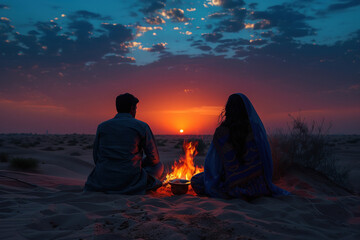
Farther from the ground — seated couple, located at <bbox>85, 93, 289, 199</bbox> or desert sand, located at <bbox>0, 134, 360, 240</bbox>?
seated couple, located at <bbox>85, 93, 289, 199</bbox>

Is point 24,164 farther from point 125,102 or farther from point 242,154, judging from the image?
point 242,154

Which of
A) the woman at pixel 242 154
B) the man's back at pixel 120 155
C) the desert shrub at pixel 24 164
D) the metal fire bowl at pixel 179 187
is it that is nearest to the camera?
the woman at pixel 242 154

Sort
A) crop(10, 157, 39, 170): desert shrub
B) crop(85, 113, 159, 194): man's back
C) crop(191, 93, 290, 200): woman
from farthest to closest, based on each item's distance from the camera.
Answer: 1. crop(10, 157, 39, 170): desert shrub
2. crop(85, 113, 159, 194): man's back
3. crop(191, 93, 290, 200): woman

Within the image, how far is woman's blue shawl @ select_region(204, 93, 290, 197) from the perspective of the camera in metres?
4.29

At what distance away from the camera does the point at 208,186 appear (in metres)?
4.44

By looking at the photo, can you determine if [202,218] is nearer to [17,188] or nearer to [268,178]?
[268,178]

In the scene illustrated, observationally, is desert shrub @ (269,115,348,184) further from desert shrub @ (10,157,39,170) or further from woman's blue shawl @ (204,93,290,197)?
desert shrub @ (10,157,39,170)

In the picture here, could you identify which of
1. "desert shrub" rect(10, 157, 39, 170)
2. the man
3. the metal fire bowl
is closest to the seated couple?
the man

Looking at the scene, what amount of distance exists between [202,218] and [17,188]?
167 inches

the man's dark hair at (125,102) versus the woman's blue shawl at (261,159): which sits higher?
the man's dark hair at (125,102)

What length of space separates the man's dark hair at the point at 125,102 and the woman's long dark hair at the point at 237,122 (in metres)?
1.70

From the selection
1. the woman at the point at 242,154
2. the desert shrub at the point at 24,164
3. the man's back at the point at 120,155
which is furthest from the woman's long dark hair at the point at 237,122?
the desert shrub at the point at 24,164

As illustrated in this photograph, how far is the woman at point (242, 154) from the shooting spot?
14.0 ft

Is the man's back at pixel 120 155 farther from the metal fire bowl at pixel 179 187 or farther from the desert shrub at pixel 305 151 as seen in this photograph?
the desert shrub at pixel 305 151
